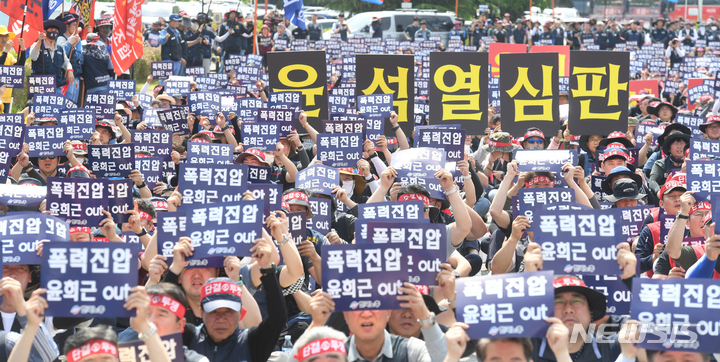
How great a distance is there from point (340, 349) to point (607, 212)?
2.10 meters

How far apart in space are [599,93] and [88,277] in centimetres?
850

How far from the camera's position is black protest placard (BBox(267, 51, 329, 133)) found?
1273 cm

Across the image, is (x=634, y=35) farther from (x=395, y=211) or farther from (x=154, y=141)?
(x=395, y=211)

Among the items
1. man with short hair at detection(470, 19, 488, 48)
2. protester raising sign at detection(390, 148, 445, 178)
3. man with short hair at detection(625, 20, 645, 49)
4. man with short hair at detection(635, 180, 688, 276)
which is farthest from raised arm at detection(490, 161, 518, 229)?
man with short hair at detection(470, 19, 488, 48)

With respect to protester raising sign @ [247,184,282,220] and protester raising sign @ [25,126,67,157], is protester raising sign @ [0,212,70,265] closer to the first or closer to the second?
protester raising sign @ [247,184,282,220]

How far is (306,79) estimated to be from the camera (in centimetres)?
1280

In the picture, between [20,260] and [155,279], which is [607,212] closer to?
[155,279]

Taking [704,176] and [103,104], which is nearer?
[704,176]

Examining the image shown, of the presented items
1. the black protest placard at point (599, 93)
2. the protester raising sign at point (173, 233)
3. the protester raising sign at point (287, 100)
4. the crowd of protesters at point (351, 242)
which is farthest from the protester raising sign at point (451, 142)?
the protester raising sign at point (173, 233)

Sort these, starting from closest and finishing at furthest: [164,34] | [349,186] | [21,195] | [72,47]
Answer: [21,195]
[349,186]
[72,47]
[164,34]

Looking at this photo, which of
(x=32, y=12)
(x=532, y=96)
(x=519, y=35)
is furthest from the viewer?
(x=519, y=35)

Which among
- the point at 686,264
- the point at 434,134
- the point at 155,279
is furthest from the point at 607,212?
the point at 434,134

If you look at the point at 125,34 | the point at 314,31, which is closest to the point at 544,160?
the point at 125,34

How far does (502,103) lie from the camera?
11836mm
